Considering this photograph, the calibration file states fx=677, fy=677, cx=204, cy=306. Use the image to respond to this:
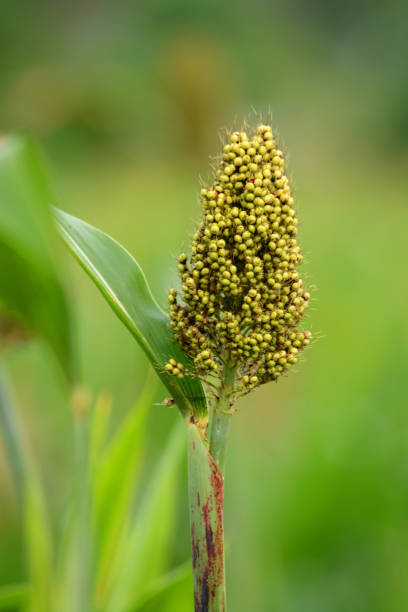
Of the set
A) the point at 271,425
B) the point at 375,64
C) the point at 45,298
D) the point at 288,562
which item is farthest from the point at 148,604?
the point at 375,64

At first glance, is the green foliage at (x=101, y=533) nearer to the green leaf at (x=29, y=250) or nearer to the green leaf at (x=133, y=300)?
the green leaf at (x=29, y=250)

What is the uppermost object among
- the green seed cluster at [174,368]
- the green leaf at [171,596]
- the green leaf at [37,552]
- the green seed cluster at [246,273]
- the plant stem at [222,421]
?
the green seed cluster at [246,273]

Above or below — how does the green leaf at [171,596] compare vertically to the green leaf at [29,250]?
below

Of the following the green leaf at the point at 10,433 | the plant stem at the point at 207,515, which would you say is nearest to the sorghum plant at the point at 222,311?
the plant stem at the point at 207,515

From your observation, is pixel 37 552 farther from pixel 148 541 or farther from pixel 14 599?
pixel 148 541

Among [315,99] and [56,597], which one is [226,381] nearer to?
[56,597]

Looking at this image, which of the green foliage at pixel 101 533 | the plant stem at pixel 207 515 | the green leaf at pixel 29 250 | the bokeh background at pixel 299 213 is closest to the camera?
the plant stem at pixel 207 515
